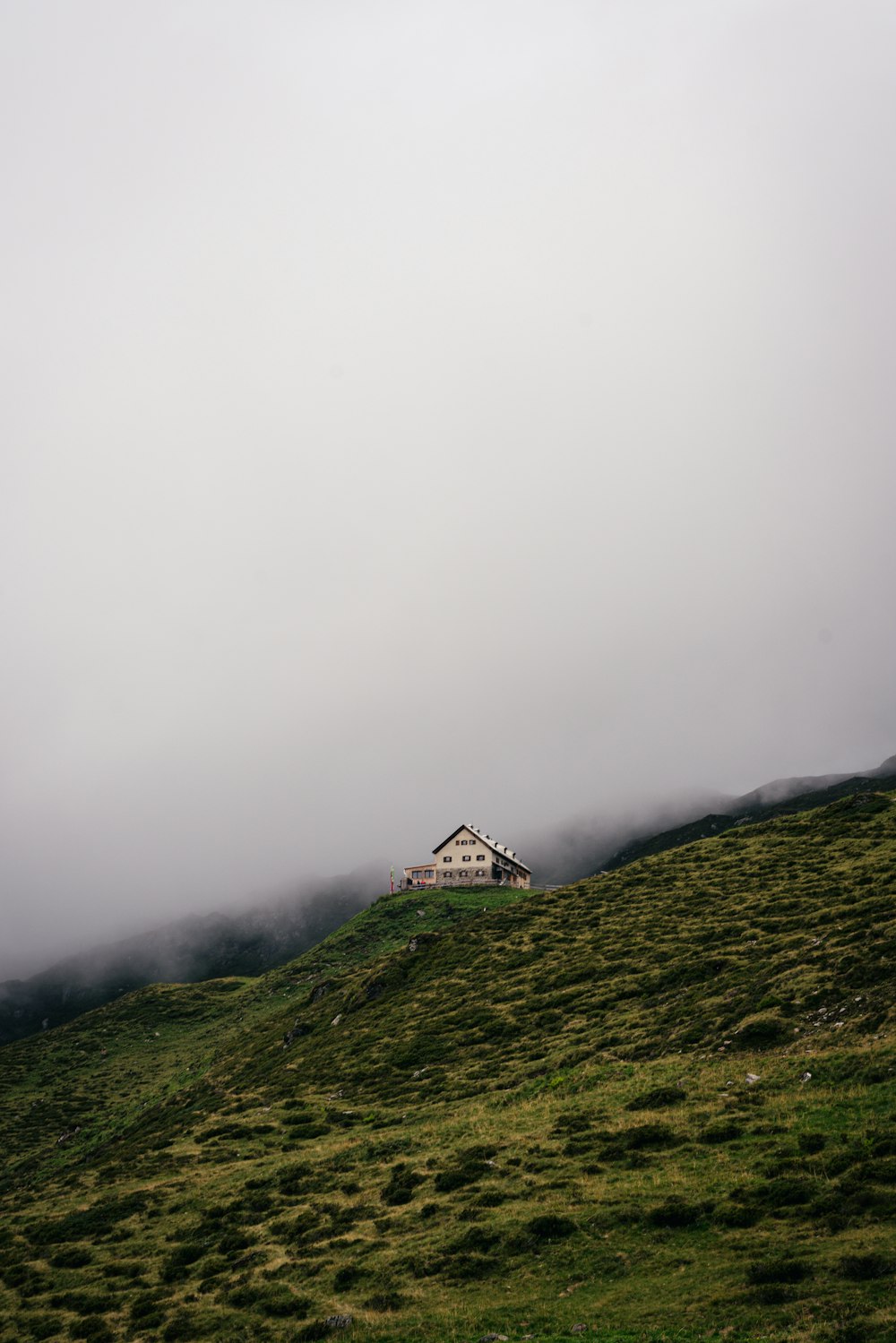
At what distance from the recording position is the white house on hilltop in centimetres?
14238

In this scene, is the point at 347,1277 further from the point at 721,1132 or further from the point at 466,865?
the point at 466,865

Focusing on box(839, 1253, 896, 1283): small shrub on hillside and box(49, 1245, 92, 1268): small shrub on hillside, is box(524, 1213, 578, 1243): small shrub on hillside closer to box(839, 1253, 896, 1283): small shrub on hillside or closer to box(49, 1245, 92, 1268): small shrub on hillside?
box(839, 1253, 896, 1283): small shrub on hillside

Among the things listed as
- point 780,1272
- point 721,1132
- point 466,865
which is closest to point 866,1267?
point 780,1272

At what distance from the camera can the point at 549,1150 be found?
32031mm

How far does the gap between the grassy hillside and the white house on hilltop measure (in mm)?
65853

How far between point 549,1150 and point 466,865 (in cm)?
11252

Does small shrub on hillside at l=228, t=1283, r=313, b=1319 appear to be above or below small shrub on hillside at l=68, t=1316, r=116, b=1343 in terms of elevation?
above

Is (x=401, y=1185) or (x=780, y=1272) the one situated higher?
(x=780, y=1272)

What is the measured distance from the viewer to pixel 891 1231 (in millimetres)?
19062

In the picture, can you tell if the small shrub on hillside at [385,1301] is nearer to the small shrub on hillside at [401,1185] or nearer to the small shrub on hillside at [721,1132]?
the small shrub on hillside at [401,1185]

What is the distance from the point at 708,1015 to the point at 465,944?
129 feet

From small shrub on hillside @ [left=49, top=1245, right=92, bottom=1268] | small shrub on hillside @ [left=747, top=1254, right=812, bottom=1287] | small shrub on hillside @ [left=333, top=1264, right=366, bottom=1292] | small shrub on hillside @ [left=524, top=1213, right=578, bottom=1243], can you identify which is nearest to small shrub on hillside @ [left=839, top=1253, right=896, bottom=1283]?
small shrub on hillside @ [left=747, top=1254, right=812, bottom=1287]

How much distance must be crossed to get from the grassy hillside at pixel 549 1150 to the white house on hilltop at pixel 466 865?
216 ft

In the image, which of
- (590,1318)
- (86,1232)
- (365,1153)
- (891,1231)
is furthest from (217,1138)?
(891,1231)
